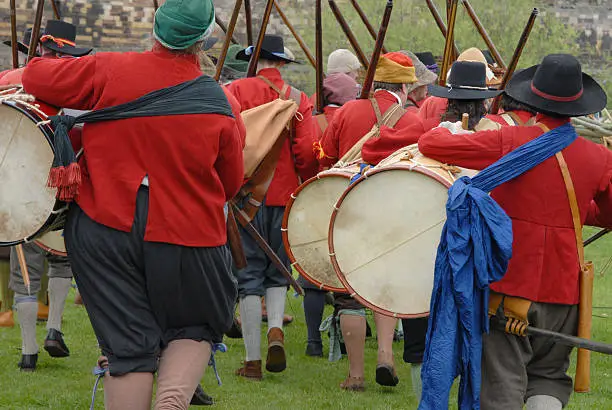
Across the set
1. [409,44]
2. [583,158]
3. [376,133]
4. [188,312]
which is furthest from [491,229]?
[409,44]

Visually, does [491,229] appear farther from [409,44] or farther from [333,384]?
[409,44]

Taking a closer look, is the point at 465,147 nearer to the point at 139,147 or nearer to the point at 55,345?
the point at 139,147

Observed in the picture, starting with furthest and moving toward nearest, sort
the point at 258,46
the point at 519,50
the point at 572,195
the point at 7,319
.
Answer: the point at 7,319 → the point at 258,46 → the point at 519,50 → the point at 572,195

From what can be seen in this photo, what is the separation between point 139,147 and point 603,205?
6.25 ft

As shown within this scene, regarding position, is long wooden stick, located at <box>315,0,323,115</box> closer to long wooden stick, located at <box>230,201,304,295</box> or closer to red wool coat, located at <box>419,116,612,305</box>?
long wooden stick, located at <box>230,201,304,295</box>

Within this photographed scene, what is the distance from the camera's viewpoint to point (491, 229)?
15.2 ft

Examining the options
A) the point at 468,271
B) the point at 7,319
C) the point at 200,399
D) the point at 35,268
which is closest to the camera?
the point at 468,271

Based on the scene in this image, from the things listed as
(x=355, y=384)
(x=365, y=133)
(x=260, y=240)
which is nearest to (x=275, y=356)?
(x=355, y=384)

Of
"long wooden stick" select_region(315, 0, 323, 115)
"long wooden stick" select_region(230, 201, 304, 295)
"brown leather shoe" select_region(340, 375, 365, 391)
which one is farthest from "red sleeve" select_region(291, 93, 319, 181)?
"brown leather shoe" select_region(340, 375, 365, 391)

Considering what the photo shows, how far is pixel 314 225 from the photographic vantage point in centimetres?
690

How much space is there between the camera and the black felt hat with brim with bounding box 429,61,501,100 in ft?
19.4

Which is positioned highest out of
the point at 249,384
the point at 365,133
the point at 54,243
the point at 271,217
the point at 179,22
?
the point at 179,22

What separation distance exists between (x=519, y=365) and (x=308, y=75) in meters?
19.7

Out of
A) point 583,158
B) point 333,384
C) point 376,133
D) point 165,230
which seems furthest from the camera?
point 333,384
